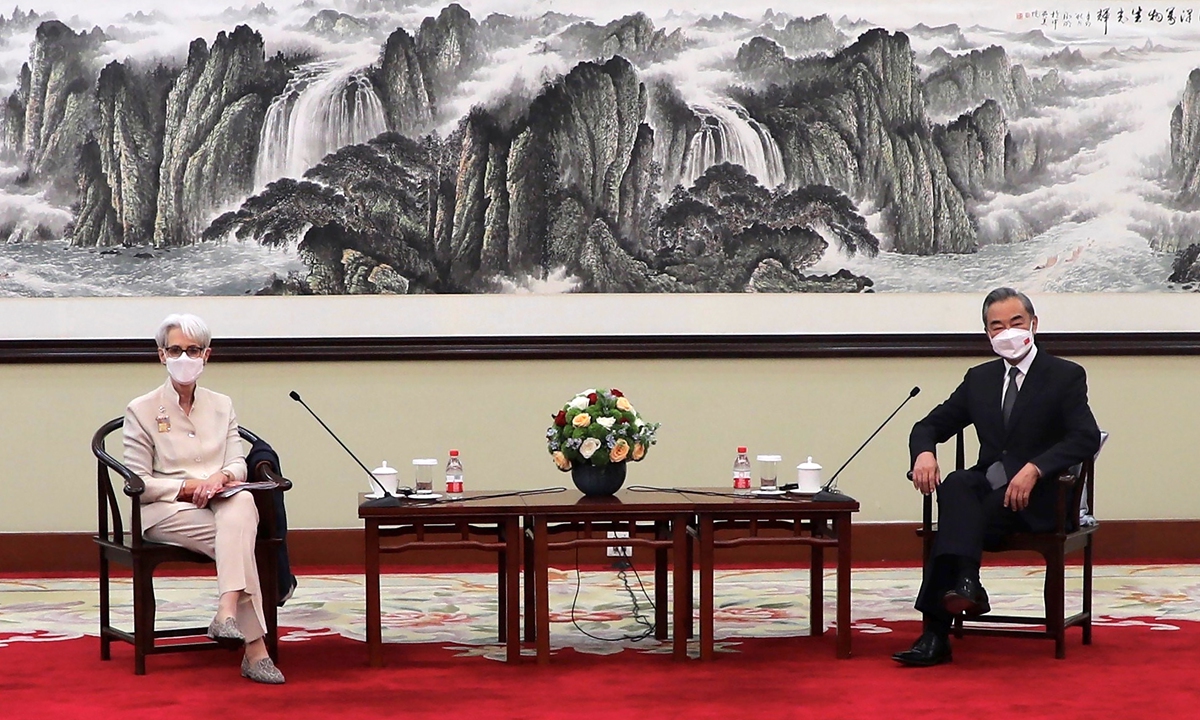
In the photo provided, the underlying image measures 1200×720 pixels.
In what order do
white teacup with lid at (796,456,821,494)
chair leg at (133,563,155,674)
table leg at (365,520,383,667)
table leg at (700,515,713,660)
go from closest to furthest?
chair leg at (133,563,155,674) → table leg at (365,520,383,667) → table leg at (700,515,713,660) → white teacup with lid at (796,456,821,494)

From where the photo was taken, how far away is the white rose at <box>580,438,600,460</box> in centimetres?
463

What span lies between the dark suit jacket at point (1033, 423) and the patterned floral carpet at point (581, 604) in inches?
29.2

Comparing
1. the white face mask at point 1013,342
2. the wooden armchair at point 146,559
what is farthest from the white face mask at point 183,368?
the white face mask at point 1013,342

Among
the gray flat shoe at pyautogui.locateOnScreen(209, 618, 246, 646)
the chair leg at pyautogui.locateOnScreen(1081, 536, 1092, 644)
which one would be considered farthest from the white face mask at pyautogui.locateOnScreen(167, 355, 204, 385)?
the chair leg at pyautogui.locateOnScreen(1081, 536, 1092, 644)

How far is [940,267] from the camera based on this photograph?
6.63m

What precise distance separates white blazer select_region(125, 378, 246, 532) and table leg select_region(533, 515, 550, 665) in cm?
102

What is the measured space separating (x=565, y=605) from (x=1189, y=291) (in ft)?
11.3

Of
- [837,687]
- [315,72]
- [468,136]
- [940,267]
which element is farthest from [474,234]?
[837,687]

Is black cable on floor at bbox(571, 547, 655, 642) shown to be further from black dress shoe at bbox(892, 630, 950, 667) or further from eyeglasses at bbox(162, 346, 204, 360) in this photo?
eyeglasses at bbox(162, 346, 204, 360)

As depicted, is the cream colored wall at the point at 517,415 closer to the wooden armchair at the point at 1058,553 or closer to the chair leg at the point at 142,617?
the wooden armchair at the point at 1058,553

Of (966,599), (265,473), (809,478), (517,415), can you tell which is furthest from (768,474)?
(517,415)

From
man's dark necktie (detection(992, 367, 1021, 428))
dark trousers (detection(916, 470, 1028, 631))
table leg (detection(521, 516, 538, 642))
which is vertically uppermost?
man's dark necktie (detection(992, 367, 1021, 428))

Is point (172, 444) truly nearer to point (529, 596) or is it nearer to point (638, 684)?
point (529, 596)

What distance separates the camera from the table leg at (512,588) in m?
4.42
